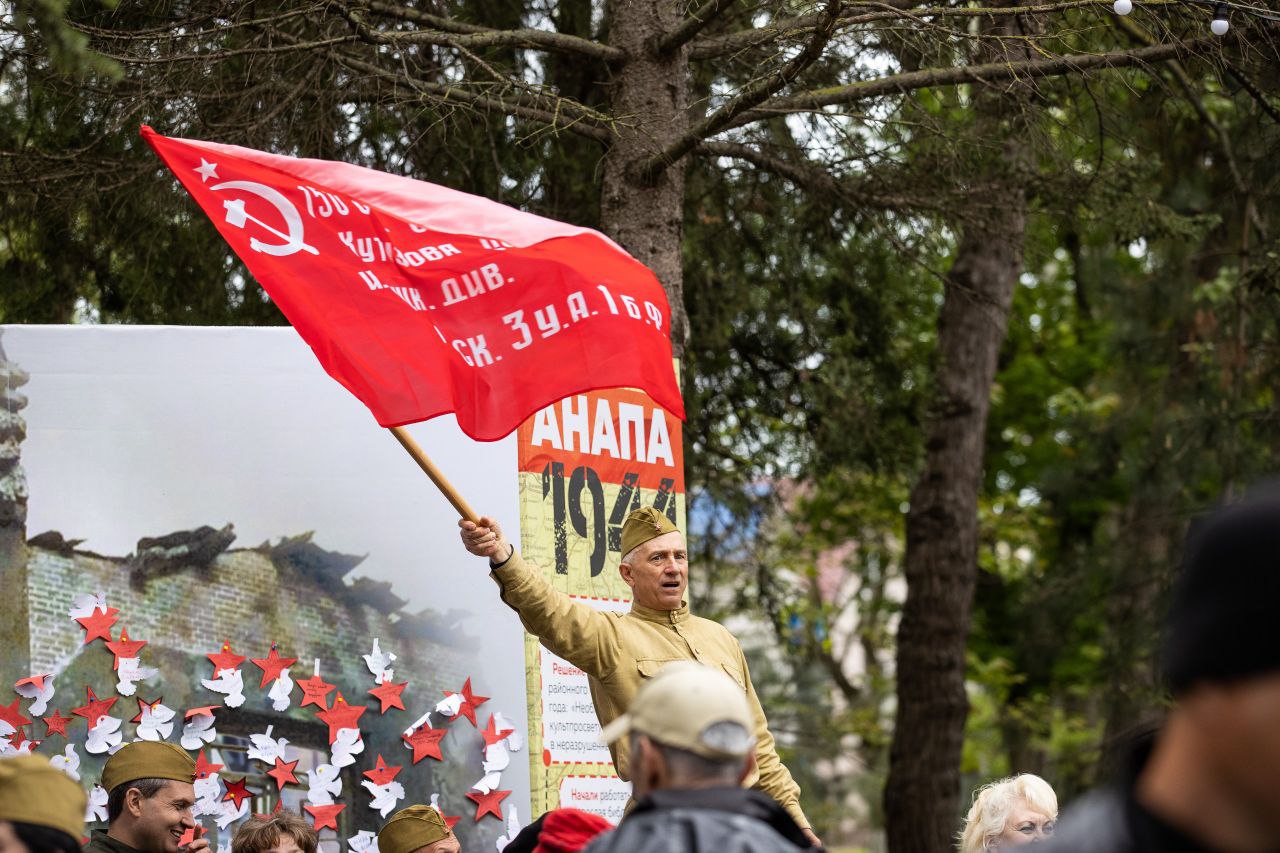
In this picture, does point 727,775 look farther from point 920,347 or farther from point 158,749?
point 920,347

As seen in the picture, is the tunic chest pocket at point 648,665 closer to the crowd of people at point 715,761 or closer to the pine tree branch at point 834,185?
the crowd of people at point 715,761

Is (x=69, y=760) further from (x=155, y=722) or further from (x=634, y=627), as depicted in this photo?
(x=634, y=627)

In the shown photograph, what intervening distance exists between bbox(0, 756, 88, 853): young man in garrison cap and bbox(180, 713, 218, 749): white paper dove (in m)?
3.60

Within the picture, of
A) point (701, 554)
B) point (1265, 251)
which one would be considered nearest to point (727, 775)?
point (1265, 251)

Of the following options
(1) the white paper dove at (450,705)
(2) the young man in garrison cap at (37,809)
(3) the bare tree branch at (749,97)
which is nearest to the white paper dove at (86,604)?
(1) the white paper dove at (450,705)

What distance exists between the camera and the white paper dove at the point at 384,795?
739 cm

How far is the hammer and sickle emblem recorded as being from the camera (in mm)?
6148

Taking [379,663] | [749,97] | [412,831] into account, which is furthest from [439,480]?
[749,97]

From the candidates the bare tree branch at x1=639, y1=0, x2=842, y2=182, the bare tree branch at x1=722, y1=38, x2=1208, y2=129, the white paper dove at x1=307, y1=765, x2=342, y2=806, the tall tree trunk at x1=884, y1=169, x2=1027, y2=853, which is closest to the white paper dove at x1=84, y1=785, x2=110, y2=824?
the white paper dove at x1=307, y1=765, x2=342, y2=806

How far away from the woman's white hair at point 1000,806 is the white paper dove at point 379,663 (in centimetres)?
283

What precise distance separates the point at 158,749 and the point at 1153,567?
13078mm

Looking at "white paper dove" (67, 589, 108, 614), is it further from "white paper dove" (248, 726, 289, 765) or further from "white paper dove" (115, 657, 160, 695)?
"white paper dove" (248, 726, 289, 765)

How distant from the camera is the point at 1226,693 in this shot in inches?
72.7

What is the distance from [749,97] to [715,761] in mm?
5003
